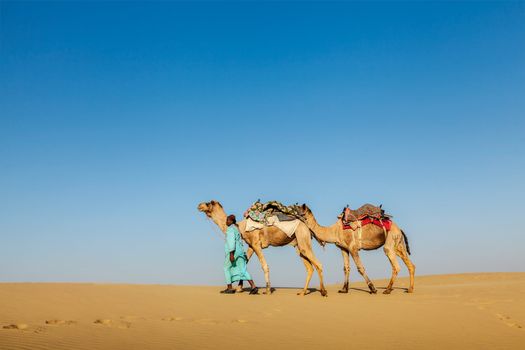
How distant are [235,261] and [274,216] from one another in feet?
5.54

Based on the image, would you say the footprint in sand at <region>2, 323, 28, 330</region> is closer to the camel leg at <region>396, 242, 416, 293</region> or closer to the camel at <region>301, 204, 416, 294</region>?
the camel at <region>301, 204, 416, 294</region>

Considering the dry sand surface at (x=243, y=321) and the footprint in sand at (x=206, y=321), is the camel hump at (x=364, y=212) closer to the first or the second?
the dry sand surface at (x=243, y=321)

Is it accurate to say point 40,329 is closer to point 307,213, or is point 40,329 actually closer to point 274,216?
point 274,216

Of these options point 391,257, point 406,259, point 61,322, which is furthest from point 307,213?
point 61,322

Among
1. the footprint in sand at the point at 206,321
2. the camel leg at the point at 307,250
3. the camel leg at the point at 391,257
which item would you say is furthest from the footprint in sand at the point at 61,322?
the camel leg at the point at 391,257

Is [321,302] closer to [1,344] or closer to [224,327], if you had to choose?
[224,327]

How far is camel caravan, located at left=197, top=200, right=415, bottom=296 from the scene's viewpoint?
48.5ft

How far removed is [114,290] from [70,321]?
440 cm

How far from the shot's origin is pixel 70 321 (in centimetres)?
844

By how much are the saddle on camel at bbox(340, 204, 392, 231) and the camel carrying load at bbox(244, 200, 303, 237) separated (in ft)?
4.37

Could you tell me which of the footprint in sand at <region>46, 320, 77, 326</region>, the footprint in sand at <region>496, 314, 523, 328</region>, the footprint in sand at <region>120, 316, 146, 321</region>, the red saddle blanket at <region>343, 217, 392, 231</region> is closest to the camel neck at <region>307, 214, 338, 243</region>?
the red saddle blanket at <region>343, 217, 392, 231</region>

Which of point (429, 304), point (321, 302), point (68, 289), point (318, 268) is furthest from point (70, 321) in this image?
point (429, 304)

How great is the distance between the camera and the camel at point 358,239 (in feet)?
49.2

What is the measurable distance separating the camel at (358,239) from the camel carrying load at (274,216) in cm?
43
